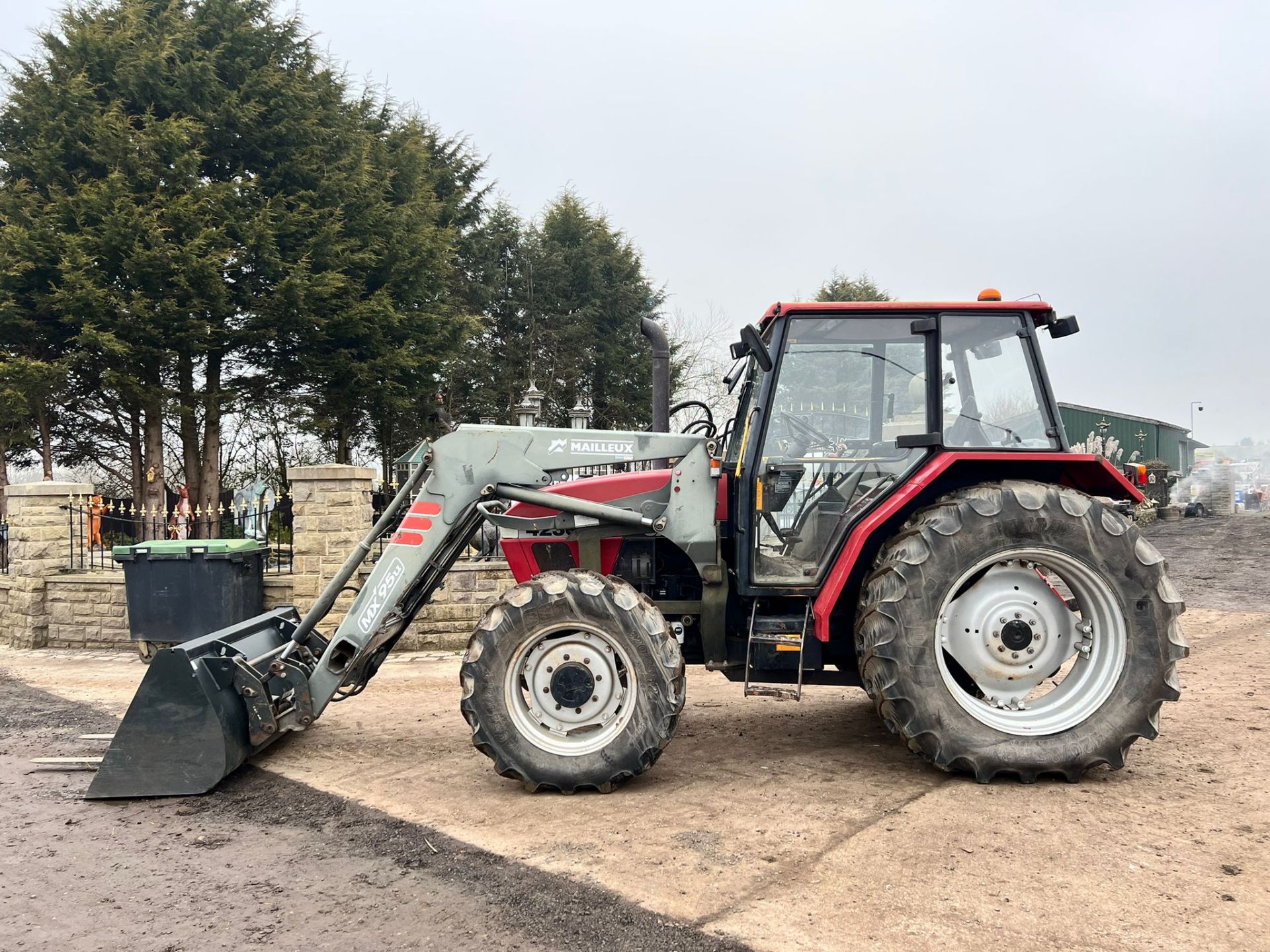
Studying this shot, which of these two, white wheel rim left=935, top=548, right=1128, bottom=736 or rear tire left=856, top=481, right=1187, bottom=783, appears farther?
white wheel rim left=935, top=548, right=1128, bottom=736

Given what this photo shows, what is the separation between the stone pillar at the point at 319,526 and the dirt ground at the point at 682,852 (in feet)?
11.3

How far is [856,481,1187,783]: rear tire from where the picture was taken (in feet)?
13.2

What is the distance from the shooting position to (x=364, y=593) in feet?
14.8

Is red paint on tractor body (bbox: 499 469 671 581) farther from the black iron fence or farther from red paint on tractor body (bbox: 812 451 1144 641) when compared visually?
the black iron fence

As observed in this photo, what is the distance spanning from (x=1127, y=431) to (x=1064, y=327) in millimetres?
25954

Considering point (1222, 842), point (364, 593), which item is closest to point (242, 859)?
point (364, 593)

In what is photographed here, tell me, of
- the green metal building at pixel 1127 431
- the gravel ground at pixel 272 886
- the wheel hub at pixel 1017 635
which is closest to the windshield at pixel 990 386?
the wheel hub at pixel 1017 635

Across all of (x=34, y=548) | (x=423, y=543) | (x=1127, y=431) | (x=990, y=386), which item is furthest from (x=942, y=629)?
(x=1127, y=431)

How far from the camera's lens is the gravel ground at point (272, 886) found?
283 centimetres

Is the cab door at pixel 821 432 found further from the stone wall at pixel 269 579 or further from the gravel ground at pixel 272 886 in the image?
the stone wall at pixel 269 579

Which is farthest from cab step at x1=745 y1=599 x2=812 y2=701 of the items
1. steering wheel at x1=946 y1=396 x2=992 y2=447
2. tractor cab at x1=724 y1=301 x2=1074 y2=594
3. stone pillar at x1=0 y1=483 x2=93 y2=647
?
stone pillar at x1=0 y1=483 x2=93 y2=647

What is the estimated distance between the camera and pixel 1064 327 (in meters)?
4.58

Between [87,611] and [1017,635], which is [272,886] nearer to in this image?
[1017,635]

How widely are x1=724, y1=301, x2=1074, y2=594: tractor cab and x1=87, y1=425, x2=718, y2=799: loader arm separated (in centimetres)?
31
